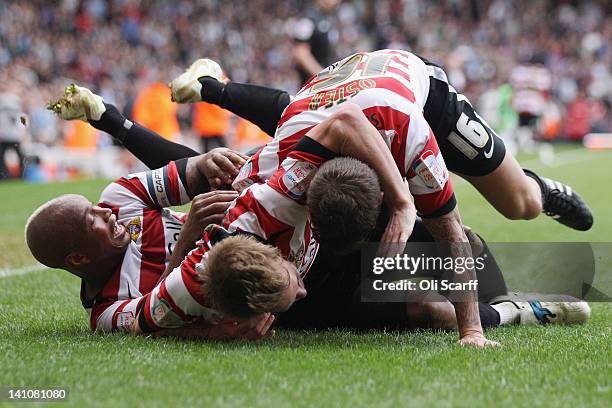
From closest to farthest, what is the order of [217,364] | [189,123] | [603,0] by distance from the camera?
1. [217,364]
2. [189,123]
3. [603,0]

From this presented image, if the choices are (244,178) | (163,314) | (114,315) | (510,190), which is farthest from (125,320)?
(510,190)

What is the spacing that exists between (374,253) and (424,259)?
0.26m

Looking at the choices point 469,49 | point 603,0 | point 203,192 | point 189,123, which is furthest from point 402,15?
point 203,192

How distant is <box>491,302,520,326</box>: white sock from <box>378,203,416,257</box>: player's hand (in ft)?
3.98

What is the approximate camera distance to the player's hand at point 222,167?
183 inches

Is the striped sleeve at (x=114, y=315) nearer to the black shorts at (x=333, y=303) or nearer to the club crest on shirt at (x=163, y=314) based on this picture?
the club crest on shirt at (x=163, y=314)

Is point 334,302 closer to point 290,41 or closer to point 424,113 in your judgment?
point 424,113

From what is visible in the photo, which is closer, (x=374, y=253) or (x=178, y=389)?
(x=178, y=389)

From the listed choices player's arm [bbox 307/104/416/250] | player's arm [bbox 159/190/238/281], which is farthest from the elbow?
player's arm [bbox 159/190/238/281]

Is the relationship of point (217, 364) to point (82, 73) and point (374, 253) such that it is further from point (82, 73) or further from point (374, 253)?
point (82, 73)

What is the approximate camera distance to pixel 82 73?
23.9m

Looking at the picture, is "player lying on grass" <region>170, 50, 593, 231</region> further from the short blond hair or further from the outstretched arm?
the short blond hair

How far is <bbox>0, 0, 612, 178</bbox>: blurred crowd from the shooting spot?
23875 mm

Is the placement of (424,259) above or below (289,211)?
below
